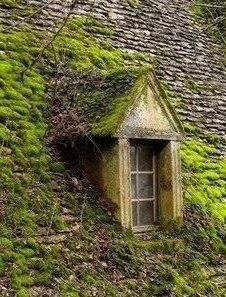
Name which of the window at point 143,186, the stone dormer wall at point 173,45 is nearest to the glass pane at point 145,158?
the window at point 143,186

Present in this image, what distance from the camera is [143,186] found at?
674cm

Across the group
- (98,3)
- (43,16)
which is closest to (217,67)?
(98,3)

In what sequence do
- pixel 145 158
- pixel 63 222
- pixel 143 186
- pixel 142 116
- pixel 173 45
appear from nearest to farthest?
pixel 63 222 → pixel 142 116 → pixel 143 186 → pixel 145 158 → pixel 173 45

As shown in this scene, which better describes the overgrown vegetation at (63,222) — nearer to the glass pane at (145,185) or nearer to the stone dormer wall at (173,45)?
the glass pane at (145,185)

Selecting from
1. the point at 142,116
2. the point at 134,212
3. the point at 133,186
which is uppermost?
the point at 142,116

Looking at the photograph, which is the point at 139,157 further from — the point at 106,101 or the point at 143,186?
the point at 106,101

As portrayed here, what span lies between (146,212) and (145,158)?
656 mm

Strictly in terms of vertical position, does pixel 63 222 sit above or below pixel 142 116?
below

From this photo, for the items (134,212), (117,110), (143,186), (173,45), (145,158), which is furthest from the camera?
(173,45)

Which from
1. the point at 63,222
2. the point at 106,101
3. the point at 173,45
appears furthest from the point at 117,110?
the point at 173,45

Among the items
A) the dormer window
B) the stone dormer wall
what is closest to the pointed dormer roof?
the dormer window

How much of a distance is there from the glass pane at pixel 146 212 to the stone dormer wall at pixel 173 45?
2.25m

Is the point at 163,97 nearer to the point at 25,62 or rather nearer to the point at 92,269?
the point at 25,62

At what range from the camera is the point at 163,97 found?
6.65m
